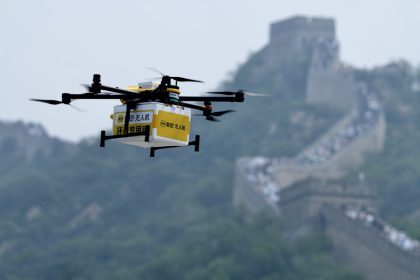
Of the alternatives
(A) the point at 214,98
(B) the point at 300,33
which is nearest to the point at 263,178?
(B) the point at 300,33

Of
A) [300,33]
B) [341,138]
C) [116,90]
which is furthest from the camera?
[300,33]

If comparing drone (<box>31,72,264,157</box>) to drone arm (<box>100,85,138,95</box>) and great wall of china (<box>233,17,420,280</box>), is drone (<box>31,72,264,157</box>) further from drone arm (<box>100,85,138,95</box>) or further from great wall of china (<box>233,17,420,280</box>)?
great wall of china (<box>233,17,420,280</box>)

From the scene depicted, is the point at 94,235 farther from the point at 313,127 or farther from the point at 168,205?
the point at 313,127

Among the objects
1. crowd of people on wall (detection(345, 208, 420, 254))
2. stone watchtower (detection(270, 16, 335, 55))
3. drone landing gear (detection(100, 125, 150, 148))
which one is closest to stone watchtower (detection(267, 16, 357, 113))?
stone watchtower (detection(270, 16, 335, 55))

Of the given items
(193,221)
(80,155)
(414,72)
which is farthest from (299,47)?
(193,221)

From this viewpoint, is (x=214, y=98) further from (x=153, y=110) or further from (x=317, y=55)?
(x=317, y=55)

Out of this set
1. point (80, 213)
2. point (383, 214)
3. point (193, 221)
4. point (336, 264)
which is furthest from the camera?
point (80, 213)

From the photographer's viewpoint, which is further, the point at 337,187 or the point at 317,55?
the point at 317,55
